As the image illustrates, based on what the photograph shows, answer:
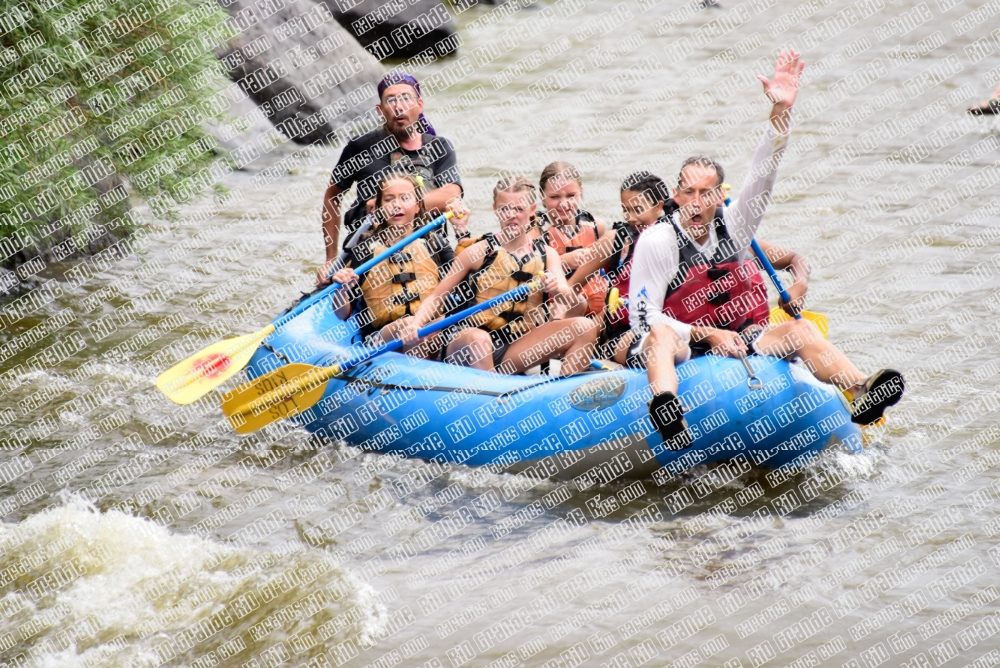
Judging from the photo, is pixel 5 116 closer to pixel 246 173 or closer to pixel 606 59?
pixel 246 173

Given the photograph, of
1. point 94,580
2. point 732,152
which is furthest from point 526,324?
point 732,152

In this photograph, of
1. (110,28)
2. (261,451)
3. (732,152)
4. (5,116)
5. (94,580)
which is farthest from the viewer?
(732,152)

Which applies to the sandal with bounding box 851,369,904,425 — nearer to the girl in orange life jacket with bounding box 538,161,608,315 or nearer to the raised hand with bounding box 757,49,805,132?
the raised hand with bounding box 757,49,805,132

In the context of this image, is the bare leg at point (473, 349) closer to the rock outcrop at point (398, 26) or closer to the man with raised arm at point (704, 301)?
the man with raised arm at point (704, 301)

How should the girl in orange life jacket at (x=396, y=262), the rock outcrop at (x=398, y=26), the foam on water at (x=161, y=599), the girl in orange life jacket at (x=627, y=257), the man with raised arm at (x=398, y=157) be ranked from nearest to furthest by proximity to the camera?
the foam on water at (x=161, y=599) → the girl in orange life jacket at (x=627, y=257) → the girl in orange life jacket at (x=396, y=262) → the man with raised arm at (x=398, y=157) → the rock outcrop at (x=398, y=26)

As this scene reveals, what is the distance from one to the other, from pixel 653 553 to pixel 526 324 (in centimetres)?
122

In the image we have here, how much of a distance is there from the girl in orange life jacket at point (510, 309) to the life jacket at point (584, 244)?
24 centimetres

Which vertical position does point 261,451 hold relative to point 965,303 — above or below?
above

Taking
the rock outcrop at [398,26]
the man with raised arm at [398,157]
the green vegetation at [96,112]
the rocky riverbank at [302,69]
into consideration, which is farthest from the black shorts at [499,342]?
the rock outcrop at [398,26]

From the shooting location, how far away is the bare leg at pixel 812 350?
425 cm

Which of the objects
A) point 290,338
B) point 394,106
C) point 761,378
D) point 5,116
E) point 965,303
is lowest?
point 965,303

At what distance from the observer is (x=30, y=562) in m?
4.40

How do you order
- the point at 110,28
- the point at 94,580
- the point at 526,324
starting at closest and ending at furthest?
the point at 94,580, the point at 526,324, the point at 110,28

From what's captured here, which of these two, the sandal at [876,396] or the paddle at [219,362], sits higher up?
the paddle at [219,362]
